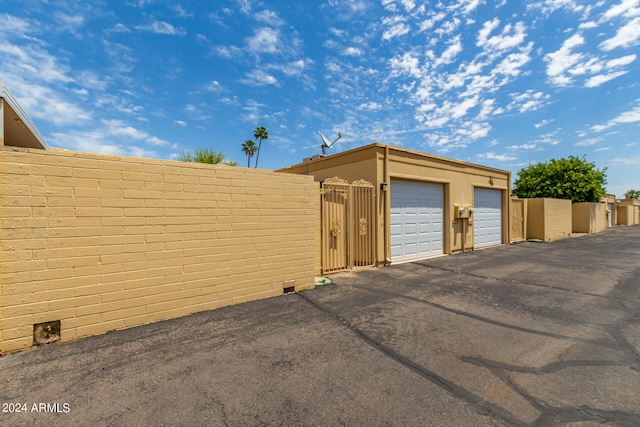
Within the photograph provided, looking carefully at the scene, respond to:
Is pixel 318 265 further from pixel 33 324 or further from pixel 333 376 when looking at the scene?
pixel 33 324

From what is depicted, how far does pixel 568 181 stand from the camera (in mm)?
21016

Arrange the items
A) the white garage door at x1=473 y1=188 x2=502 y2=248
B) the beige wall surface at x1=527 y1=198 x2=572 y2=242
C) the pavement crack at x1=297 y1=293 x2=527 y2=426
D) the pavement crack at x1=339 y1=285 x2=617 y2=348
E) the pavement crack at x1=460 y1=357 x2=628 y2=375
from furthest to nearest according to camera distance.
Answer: the beige wall surface at x1=527 y1=198 x2=572 y2=242 < the white garage door at x1=473 y1=188 x2=502 y2=248 < the pavement crack at x1=339 y1=285 x2=617 y2=348 < the pavement crack at x1=460 y1=357 x2=628 y2=375 < the pavement crack at x1=297 y1=293 x2=527 y2=426

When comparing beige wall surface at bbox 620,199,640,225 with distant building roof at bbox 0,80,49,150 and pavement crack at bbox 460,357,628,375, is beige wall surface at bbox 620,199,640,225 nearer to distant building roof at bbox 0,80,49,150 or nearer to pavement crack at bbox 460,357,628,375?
pavement crack at bbox 460,357,628,375

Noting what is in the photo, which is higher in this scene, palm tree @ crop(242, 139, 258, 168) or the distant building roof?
palm tree @ crop(242, 139, 258, 168)

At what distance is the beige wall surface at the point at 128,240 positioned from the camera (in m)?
3.23

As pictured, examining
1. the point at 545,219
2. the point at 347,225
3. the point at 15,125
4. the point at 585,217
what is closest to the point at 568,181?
the point at 585,217

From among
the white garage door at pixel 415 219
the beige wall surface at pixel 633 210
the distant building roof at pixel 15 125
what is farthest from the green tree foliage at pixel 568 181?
the distant building roof at pixel 15 125

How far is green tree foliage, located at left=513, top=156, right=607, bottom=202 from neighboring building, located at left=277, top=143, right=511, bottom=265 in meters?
13.4

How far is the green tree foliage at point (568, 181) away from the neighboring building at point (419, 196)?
44.0 feet

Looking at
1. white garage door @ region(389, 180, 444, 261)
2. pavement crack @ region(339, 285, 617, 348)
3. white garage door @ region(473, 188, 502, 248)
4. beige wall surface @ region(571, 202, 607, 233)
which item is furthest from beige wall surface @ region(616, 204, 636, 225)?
pavement crack @ region(339, 285, 617, 348)

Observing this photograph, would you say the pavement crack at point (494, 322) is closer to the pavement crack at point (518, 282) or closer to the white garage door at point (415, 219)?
the pavement crack at point (518, 282)

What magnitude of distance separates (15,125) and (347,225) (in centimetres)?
640

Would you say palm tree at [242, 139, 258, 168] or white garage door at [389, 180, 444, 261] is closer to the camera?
white garage door at [389, 180, 444, 261]

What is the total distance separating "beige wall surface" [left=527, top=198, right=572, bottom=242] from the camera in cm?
1530
